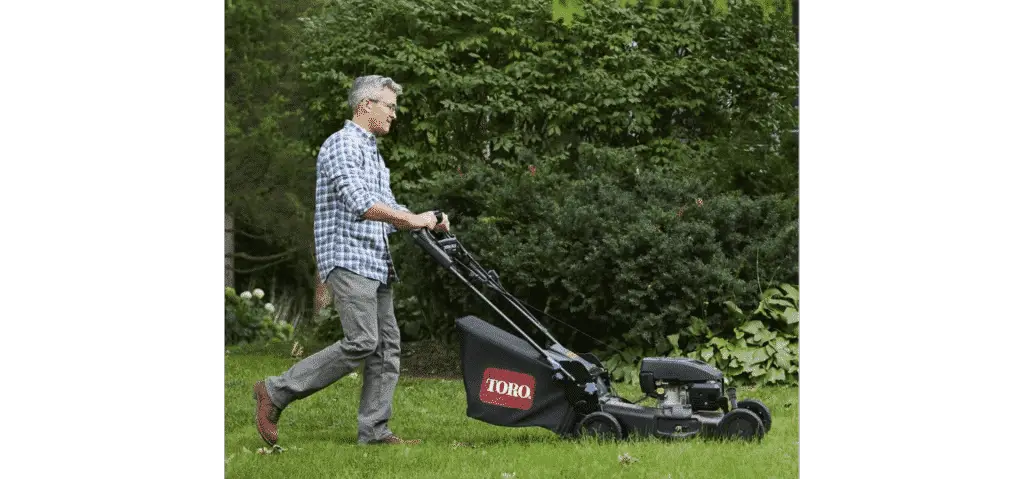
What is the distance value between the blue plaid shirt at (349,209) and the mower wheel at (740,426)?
1.25 meters

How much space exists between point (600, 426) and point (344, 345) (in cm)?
91

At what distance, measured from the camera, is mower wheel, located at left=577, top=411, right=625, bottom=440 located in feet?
14.0

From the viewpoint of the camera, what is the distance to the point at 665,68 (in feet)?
28.4

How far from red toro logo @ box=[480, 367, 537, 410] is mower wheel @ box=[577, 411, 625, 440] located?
197 mm

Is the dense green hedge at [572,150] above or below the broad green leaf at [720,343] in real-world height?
above

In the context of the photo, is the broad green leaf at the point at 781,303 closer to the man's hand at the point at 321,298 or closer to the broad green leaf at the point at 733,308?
the broad green leaf at the point at 733,308

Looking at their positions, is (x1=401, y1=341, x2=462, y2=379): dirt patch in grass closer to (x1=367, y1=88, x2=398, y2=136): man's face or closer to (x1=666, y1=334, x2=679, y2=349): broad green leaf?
(x1=666, y1=334, x2=679, y2=349): broad green leaf

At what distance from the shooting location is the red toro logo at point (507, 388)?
170 inches

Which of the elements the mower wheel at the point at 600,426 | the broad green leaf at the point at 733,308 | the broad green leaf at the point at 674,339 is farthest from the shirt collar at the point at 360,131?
the broad green leaf at the point at 733,308

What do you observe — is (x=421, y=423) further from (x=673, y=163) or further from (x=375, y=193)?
(x=673, y=163)

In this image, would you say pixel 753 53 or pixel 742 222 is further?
pixel 753 53

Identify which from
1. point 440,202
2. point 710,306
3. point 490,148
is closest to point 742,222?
point 710,306

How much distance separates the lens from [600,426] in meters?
4.28
